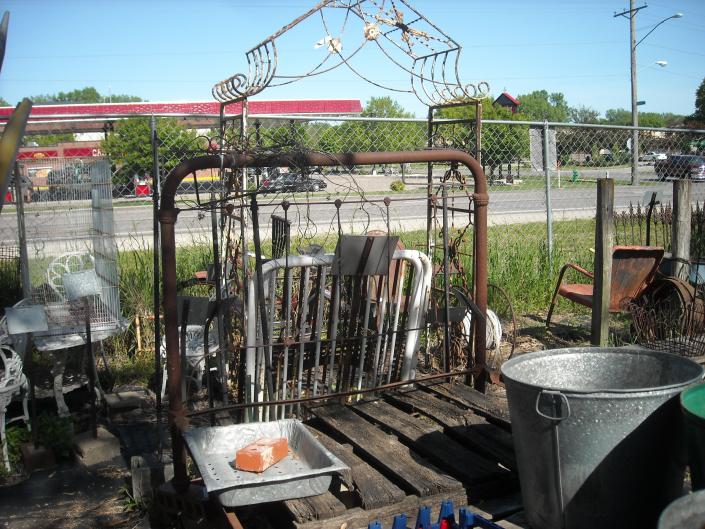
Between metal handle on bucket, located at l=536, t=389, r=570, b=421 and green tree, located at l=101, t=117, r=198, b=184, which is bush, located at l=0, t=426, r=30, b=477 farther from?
metal handle on bucket, located at l=536, t=389, r=570, b=421

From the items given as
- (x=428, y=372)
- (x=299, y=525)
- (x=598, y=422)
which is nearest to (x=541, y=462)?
(x=598, y=422)

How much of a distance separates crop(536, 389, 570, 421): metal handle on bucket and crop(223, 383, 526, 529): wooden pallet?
64 centimetres

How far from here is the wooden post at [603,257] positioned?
5138 millimetres

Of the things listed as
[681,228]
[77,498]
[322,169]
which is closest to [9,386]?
[77,498]

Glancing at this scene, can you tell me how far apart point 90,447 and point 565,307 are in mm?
5758

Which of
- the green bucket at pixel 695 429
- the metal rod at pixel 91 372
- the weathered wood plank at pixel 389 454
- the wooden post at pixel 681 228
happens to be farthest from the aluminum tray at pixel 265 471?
the wooden post at pixel 681 228

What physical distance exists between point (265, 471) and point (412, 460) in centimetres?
79

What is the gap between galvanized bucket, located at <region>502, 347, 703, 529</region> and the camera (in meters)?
2.75

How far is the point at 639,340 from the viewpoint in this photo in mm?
6270

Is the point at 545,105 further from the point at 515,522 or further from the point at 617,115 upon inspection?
the point at 515,522

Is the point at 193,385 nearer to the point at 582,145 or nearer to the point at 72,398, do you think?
the point at 72,398

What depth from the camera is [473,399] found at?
4.43m

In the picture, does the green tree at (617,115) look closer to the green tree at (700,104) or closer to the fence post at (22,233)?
the green tree at (700,104)

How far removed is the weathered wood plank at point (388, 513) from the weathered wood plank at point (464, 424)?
433mm
